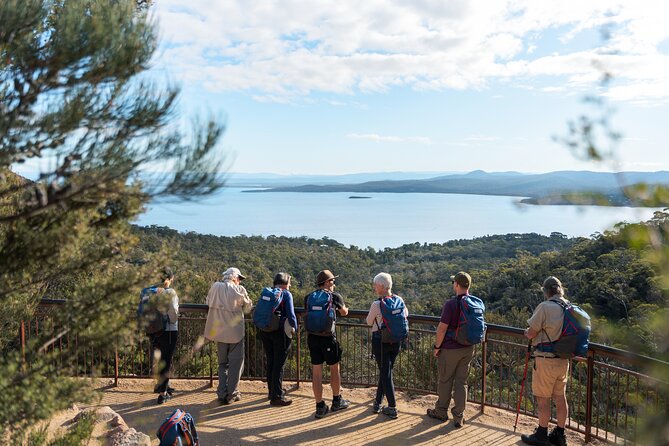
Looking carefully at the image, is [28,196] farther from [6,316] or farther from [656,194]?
[6,316]

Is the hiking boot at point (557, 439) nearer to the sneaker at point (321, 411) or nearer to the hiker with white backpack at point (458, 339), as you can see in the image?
the hiker with white backpack at point (458, 339)

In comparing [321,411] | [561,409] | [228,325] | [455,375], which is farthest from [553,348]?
[228,325]

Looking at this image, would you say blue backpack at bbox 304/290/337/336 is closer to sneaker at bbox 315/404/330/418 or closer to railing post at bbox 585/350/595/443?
sneaker at bbox 315/404/330/418

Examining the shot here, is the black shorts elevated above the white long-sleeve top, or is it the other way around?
the white long-sleeve top

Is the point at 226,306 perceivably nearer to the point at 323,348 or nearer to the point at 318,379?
the point at 323,348

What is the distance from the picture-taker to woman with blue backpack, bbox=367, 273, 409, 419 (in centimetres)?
568

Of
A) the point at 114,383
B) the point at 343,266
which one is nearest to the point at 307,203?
the point at 343,266

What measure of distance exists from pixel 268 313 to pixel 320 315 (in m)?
0.65

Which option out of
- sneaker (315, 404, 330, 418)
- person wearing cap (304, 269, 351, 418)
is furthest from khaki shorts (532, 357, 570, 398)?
sneaker (315, 404, 330, 418)

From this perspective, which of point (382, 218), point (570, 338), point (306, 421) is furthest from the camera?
point (382, 218)

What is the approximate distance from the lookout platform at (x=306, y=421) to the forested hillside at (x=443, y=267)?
1.53m

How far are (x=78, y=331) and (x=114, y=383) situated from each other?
15.0 feet

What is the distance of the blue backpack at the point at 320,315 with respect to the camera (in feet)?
18.7

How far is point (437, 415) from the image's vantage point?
5.96 meters
